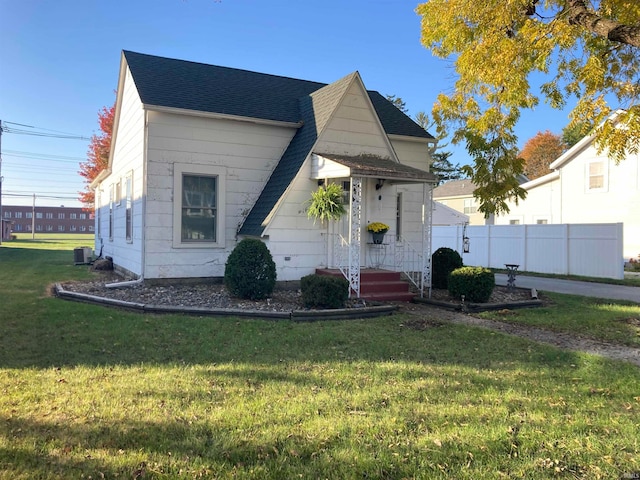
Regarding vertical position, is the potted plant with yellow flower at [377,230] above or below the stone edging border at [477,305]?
above

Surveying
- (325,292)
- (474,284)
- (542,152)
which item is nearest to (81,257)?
(325,292)

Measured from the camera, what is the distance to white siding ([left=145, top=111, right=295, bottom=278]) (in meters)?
11.0

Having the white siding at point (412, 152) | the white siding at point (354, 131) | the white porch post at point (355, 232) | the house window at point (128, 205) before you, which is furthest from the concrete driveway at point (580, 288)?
the house window at point (128, 205)

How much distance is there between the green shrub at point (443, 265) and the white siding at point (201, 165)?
5.03 metres

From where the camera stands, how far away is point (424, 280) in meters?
A: 11.6

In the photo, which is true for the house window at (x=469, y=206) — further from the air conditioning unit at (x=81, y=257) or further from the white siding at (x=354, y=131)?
the air conditioning unit at (x=81, y=257)

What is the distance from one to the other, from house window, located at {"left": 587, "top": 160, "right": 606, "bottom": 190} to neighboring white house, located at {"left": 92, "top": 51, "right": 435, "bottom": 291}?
1463cm

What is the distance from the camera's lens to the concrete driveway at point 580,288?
12.9 metres

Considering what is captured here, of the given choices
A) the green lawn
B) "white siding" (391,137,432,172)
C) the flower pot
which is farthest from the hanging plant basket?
"white siding" (391,137,432,172)

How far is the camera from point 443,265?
1229 centimetres

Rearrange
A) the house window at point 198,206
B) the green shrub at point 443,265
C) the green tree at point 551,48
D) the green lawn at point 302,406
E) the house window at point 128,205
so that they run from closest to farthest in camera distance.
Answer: the green lawn at point 302,406 → the green tree at point 551,48 → the house window at point 198,206 → the green shrub at point 443,265 → the house window at point 128,205

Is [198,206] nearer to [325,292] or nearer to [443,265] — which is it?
[325,292]

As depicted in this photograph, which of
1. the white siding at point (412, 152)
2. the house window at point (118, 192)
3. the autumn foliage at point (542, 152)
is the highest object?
the autumn foliage at point (542, 152)

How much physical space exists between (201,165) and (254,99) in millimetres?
2670
